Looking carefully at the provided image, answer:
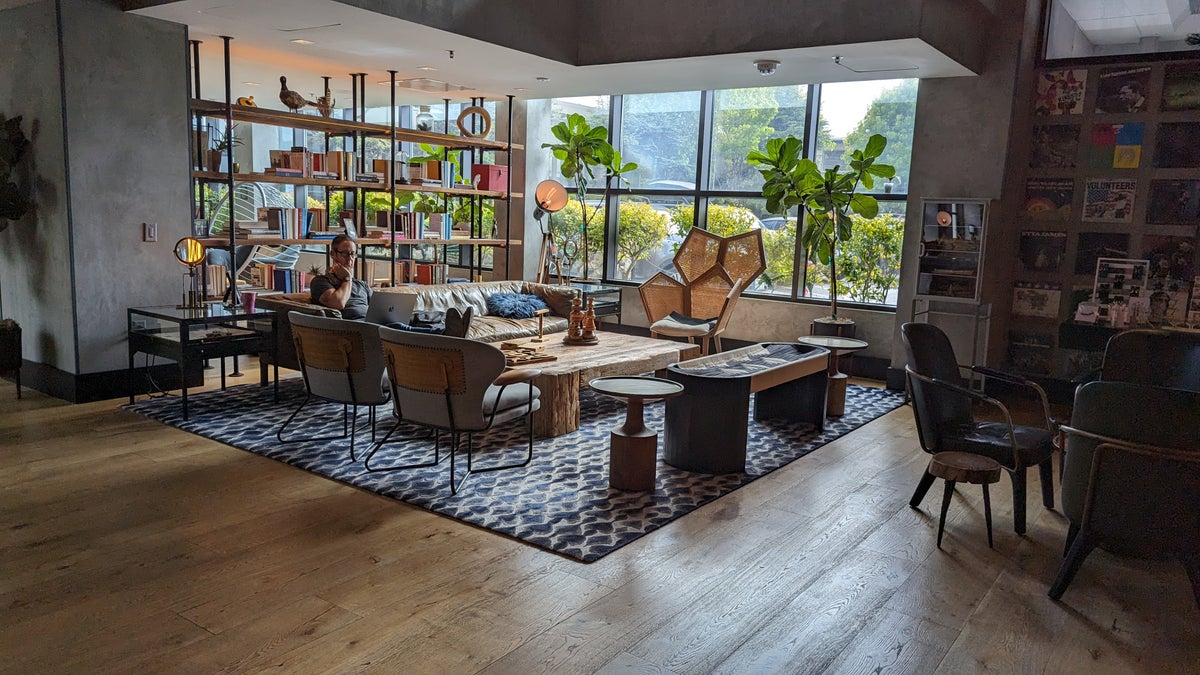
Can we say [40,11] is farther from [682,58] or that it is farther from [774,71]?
[774,71]

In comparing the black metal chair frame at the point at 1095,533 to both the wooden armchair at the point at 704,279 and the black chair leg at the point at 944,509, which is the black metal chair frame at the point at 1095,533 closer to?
the black chair leg at the point at 944,509

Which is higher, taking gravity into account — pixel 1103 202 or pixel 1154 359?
pixel 1103 202

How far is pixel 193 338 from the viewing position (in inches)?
222

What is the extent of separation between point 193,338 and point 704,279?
15.1ft

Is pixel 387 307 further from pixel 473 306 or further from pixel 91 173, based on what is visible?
pixel 91 173

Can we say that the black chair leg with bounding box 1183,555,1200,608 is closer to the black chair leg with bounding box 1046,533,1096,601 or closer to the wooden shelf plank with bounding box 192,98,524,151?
the black chair leg with bounding box 1046,533,1096,601

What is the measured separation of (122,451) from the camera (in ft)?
15.7

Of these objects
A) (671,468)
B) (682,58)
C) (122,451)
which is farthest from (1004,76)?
(122,451)

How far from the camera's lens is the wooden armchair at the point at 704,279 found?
8016 millimetres

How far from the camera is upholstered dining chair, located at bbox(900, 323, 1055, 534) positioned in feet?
13.1

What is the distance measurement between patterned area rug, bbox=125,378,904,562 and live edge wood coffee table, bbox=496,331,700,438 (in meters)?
0.13

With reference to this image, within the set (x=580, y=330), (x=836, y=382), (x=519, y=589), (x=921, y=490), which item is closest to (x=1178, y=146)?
(x=836, y=382)

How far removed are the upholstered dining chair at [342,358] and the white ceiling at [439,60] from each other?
76.6 inches

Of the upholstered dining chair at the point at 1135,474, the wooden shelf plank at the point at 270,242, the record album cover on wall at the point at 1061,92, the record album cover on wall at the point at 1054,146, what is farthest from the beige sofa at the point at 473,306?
the upholstered dining chair at the point at 1135,474
